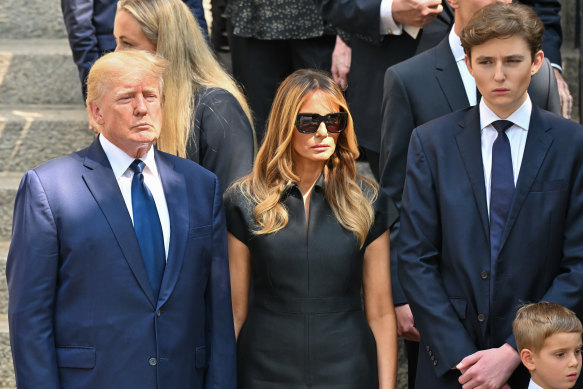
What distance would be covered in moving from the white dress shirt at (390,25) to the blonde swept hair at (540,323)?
1.48m

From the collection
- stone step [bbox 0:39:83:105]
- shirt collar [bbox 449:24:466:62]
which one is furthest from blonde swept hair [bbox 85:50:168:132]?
stone step [bbox 0:39:83:105]

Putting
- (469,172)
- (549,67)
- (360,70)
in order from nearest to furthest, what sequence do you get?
(469,172) < (549,67) < (360,70)

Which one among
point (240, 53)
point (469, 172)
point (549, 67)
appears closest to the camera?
point (469, 172)

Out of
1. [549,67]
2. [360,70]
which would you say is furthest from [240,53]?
[549,67]

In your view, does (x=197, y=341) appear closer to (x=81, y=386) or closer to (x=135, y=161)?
(x=81, y=386)

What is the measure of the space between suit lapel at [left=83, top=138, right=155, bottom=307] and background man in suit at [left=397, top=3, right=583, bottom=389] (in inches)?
34.2

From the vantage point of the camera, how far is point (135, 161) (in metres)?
3.28

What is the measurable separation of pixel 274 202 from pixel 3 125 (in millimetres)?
2549

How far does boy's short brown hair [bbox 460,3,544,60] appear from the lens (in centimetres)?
329

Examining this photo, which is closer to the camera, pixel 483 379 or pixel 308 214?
pixel 483 379

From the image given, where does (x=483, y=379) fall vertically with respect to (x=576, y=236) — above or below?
below

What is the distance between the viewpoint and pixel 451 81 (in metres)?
3.74

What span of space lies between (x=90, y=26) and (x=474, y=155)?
8.51 ft

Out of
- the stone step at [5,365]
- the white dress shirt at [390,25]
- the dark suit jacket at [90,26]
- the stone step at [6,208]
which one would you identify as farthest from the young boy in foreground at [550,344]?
the stone step at [6,208]
